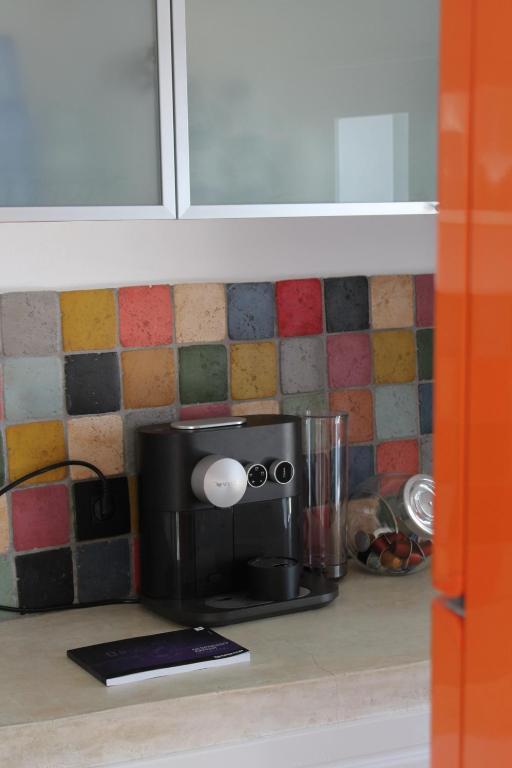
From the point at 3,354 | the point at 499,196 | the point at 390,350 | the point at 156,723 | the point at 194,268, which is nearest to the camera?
the point at 499,196

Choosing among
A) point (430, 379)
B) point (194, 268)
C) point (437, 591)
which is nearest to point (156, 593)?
point (194, 268)

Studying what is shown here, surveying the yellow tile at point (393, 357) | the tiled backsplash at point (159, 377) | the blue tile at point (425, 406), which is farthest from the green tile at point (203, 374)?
the blue tile at point (425, 406)

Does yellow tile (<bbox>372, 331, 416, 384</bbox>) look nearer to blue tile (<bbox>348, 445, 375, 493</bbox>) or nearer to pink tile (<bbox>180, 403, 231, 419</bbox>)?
blue tile (<bbox>348, 445, 375, 493</bbox>)

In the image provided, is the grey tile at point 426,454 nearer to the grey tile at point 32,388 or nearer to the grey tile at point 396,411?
the grey tile at point 396,411

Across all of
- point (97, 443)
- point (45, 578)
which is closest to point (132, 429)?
point (97, 443)

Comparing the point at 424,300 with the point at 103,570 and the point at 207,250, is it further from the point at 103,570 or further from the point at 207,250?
the point at 103,570

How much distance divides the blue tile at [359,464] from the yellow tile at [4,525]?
0.67 meters

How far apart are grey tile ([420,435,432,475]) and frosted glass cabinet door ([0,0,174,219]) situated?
0.81 metres

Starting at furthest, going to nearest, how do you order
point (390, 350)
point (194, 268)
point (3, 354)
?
point (390, 350), point (194, 268), point (3, 354)

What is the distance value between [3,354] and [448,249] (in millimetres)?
1195

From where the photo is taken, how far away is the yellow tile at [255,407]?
1.86 m

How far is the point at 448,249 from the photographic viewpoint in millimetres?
566

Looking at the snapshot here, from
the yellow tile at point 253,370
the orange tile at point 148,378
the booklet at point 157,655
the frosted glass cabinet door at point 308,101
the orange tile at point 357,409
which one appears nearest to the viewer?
the booklet at point 157,655

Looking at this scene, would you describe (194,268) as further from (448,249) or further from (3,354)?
(448,249)
